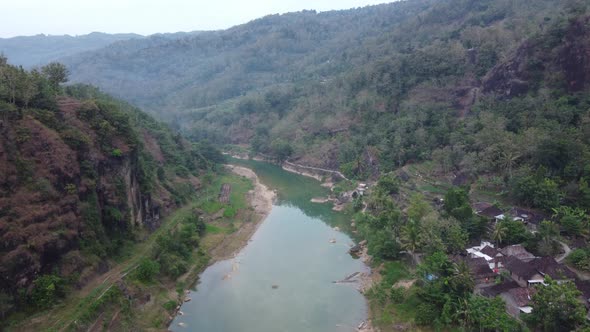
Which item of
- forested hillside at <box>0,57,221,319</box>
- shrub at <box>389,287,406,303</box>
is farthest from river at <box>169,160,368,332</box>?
forested hillside at <box>0,57,221,319</box>

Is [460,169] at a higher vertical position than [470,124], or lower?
lower

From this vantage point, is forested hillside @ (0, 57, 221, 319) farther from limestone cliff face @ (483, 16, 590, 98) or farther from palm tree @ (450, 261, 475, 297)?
limestone cliff face @ (483, 16, 590, 98)

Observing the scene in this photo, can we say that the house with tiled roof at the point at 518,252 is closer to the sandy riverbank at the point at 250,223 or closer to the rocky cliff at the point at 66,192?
the sandy riverbank at the point at 250,223

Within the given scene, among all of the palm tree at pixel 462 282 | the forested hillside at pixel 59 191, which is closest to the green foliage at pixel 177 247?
the forested hillside at pixel 59 191

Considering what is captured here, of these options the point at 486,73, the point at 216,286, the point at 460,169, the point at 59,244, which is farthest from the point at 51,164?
the point at 486,73

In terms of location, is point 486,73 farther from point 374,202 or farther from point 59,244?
point 59,244

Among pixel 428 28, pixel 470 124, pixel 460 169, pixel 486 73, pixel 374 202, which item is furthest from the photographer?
pixel 428 28
